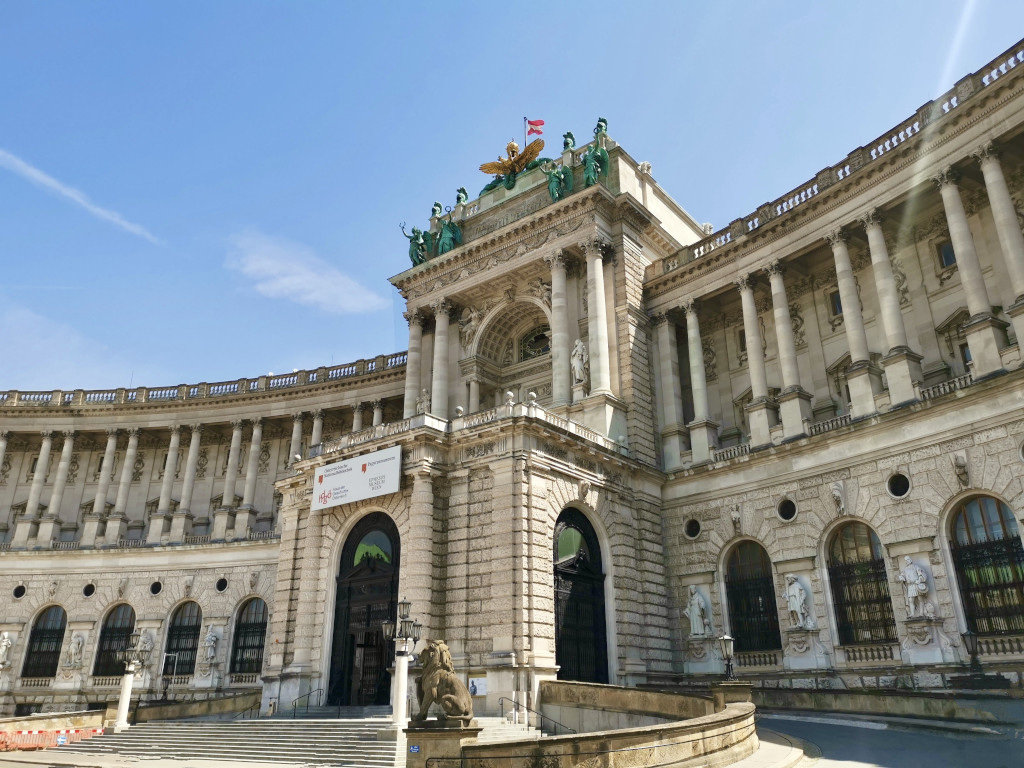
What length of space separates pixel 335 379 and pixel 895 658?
36.3 meters

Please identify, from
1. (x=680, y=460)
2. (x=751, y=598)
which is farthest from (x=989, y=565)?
(x=680, y=460)

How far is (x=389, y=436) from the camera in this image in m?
31.1

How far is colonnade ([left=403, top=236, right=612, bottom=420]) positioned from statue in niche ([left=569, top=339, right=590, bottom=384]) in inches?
9.4

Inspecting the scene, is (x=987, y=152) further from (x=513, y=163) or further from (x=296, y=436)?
(x=296, y=436)

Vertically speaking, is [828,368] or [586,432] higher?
[828,368]

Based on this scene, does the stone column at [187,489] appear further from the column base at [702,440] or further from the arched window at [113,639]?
the column base at [702,440]

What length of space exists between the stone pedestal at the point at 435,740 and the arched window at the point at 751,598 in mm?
18074

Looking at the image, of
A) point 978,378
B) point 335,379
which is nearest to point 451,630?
point 978,378

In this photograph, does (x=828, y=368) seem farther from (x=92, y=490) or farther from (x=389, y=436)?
(x=92, y=490)

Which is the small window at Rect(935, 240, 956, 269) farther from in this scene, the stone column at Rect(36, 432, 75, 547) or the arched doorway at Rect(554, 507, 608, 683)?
the stone column at Rect(36, 432, 75, 547)

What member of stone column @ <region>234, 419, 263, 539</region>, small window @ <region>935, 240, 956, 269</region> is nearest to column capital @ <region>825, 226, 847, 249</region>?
small window @ <region>935, 240, 956, 269</region>

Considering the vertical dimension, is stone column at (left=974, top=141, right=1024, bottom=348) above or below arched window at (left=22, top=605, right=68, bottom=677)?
above

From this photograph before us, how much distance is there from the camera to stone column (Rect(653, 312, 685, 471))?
3634cm

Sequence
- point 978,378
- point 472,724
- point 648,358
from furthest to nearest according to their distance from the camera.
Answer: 1. point 648,358
2. point 978,378
3. point 472,724
